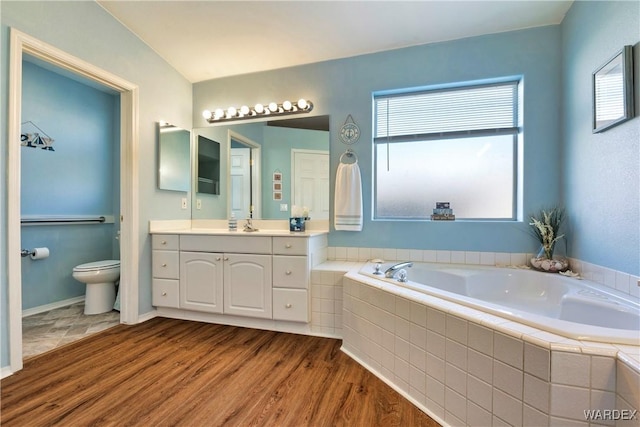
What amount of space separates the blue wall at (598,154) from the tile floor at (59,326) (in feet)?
11.7

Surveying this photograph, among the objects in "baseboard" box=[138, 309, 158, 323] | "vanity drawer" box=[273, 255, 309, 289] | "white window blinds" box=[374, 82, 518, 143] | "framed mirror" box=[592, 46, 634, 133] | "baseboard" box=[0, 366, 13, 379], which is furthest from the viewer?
"baseboard" box=[138, 309, 158, 323]

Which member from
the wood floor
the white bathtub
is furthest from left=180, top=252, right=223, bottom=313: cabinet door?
the white bathtub

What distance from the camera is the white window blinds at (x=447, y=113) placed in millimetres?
2309

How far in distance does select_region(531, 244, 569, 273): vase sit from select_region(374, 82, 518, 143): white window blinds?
3.21ft

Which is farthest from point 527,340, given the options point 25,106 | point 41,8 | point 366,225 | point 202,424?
point 25,106

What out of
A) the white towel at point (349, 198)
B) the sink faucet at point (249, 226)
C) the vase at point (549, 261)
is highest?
the white towel at point (349, 198)

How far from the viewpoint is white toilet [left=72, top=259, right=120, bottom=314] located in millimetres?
2535

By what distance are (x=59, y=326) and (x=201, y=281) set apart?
121 centimetres

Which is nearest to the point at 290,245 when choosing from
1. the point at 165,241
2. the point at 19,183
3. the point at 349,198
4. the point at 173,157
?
the point at 349,198

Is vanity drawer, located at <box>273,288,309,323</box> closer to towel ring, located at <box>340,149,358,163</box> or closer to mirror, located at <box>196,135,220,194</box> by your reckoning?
towel ring, located at <box>340,149,358,163</box>

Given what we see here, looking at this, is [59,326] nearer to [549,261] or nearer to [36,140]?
[36,140]

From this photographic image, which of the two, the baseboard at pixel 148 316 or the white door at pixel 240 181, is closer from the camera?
the baseboard at pixel 148 316

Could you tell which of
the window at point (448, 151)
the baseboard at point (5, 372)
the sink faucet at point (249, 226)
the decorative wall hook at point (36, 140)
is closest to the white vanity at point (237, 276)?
the sink faucet at point (249, 226)

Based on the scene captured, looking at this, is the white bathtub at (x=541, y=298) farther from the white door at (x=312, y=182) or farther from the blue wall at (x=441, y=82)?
the white door at (x=312, y=182)
